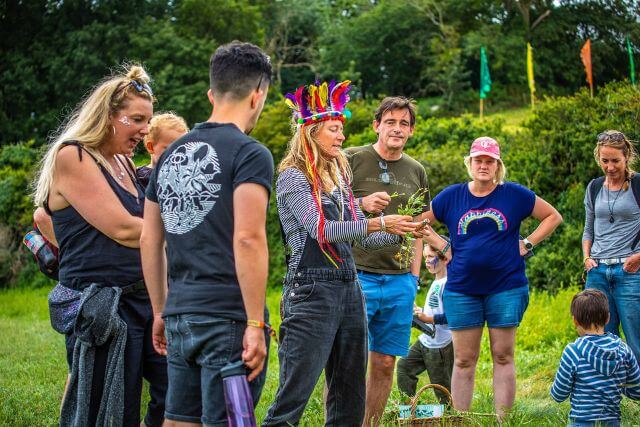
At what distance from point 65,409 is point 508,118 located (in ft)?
121

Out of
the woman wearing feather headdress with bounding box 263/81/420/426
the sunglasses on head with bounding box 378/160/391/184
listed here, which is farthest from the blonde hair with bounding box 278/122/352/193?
the sunglasses on head with bounding box 378/160/391/184

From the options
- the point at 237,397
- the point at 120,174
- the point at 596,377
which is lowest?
the point at 596,377

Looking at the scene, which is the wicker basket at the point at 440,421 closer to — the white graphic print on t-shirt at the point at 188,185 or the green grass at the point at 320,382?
the green grass at the point at 320,382

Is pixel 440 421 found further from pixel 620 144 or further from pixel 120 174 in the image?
pixel 620 144

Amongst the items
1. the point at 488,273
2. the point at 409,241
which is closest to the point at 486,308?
the point at 488,273

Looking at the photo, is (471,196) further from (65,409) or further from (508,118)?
(508,118)

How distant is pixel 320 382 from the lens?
7598 millimetres

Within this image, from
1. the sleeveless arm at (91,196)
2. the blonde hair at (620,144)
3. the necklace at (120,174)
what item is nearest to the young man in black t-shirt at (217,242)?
the sleeveless arm at (91,196)

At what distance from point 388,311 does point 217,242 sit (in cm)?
276

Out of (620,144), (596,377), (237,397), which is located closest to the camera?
(237,397)

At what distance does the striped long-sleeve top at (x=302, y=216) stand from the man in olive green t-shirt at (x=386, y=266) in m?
1.01

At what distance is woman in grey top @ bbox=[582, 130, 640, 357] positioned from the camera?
7066 mm

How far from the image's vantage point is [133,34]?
1518 inches

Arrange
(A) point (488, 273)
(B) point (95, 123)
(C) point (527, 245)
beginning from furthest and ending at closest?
(C) point (527, 245) → (A) point (488, 273) → (B) point (95, 123)
